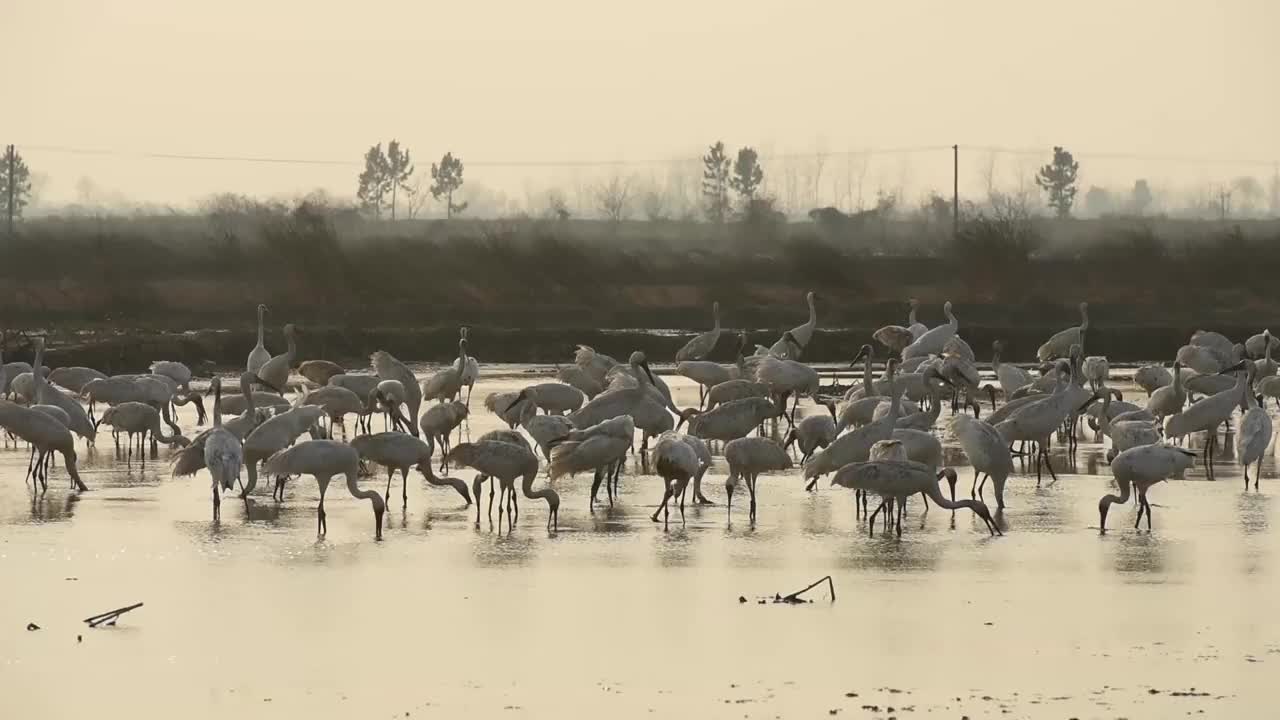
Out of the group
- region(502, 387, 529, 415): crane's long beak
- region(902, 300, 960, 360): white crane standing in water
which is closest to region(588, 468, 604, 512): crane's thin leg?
region(502, 387, 529, 415): crane's long beak

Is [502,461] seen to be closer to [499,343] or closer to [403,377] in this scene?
[403,377]

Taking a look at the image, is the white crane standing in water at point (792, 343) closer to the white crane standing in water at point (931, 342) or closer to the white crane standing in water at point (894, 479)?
the white crane standing in water at point (931, 342)

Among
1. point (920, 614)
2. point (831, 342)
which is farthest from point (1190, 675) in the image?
point (831, 342)

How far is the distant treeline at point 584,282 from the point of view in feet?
161

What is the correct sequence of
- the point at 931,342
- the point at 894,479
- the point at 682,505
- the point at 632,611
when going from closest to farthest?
the point at 632,611 < the point at 894,479 < the point at 682,505 < the point at 931,342

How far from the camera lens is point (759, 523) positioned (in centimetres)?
1612

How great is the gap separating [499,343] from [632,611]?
29.5m

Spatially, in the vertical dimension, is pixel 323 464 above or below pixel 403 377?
below

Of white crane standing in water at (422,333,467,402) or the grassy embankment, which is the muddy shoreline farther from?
white crane standing in water at (422,333,467,402)

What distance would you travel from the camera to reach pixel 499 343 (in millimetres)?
41781

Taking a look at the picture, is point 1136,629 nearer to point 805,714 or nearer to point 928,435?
point 805,714

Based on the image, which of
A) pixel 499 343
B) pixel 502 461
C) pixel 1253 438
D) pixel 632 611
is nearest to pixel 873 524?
pixel 502 461

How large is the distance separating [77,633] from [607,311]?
40.2 metres

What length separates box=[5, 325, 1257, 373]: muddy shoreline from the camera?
122 ft
